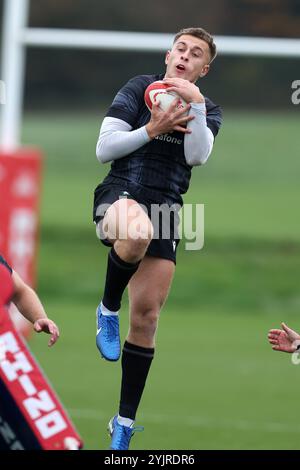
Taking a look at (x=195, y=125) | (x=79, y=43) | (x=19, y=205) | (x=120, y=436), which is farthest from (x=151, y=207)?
(x=19, y=205)

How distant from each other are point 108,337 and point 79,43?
220 inches

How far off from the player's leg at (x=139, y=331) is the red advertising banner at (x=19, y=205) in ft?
Answer: 21.6

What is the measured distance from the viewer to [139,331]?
701 cm

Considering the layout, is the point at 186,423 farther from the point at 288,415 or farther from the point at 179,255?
the point at 179,255

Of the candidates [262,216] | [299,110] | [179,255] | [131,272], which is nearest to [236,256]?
[179,255]

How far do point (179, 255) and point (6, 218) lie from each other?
4796 mm

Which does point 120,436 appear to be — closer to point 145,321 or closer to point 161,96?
point 145,321

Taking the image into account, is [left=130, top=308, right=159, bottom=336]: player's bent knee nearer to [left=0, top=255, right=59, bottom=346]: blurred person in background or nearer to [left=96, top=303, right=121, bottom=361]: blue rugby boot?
[left=96, top=303, right=121, bottom=361]: blue rugby boot

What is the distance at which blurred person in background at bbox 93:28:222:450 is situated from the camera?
646cm

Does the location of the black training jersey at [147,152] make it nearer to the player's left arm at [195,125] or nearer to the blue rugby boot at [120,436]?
the player's left arm at [195,125]

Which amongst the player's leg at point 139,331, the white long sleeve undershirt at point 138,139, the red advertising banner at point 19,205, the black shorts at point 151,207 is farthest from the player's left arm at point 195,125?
the red advertising banner at point 19,205

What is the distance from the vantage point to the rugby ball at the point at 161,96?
21.2 feet

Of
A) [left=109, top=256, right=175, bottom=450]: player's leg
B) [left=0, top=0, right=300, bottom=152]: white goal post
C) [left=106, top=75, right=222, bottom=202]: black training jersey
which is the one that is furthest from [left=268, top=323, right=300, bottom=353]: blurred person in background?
[left=0, top=0, right=300, bottom=152]: white goal post

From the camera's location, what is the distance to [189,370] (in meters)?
13.5
